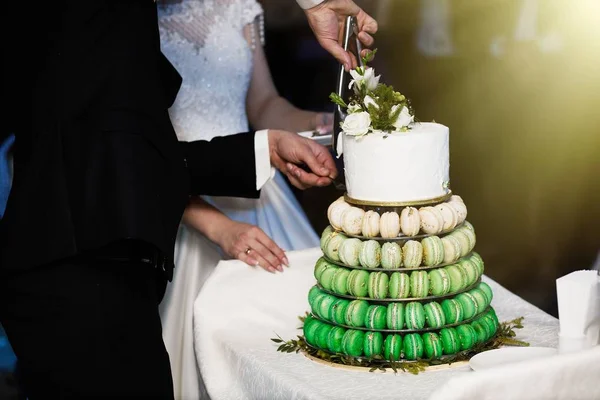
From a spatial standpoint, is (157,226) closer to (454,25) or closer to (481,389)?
(481,389)

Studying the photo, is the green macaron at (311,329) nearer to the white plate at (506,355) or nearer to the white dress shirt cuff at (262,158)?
the white plate at (506,355)

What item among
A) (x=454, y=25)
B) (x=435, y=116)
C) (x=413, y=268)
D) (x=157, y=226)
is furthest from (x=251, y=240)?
(x=454, y=25)

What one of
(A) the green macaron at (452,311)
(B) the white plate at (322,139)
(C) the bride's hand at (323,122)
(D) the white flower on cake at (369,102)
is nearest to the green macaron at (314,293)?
(A) the green macaron at (452,311)

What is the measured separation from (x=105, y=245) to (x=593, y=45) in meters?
1.31

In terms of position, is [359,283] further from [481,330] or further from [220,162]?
[220,162]

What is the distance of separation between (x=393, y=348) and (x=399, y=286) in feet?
0.35

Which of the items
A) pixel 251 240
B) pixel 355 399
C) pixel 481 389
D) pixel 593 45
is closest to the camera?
pixel 481 389

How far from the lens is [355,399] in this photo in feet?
4.40

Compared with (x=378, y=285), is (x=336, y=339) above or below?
below

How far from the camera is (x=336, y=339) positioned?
1.51 metres

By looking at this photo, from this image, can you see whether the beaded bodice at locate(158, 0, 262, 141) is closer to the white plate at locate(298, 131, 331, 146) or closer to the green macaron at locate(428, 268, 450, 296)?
the white plate at locate(298, 131, 331, 146)

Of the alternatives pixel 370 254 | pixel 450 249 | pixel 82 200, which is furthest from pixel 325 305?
pixel 82 200

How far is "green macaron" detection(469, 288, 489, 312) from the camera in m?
1.52

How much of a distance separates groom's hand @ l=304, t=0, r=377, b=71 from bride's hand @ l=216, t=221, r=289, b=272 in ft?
1.50
